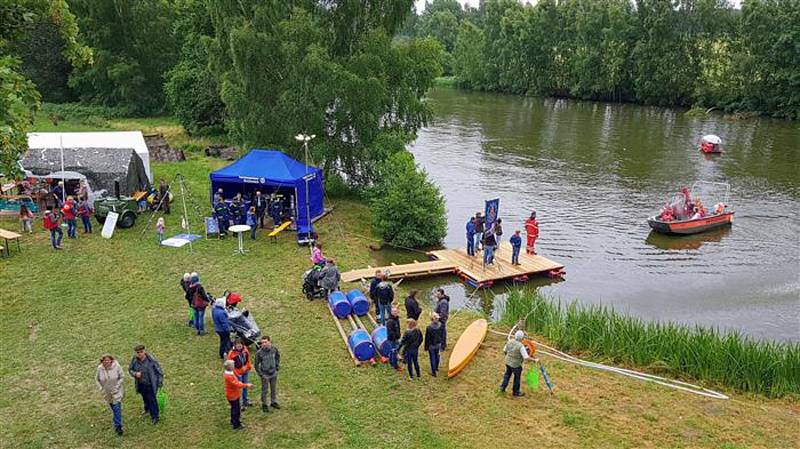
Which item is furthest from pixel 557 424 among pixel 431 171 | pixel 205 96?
pixel 205 96

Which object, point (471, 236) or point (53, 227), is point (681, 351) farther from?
point (53, 227)

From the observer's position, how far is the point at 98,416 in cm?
1097

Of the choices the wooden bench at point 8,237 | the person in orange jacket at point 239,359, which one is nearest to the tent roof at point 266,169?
the wooden bench at point 8,237

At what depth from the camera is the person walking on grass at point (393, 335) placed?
1263cm

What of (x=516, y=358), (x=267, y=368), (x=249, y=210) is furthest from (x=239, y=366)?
(x=249, y=210)

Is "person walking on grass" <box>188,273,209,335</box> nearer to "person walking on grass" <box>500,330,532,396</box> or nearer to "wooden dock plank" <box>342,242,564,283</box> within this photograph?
"wooden dock plank" <box>342,242,564,283</box>

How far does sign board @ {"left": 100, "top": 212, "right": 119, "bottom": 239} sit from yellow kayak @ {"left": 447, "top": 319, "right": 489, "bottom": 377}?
12.1m

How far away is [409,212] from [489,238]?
3.69 m

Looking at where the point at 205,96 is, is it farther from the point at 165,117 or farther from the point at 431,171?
the point at 431,171

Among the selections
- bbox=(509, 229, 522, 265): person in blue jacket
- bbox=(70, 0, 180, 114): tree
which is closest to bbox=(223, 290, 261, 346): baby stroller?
bbox=(509, 229, 522, 265): person in blue jacket

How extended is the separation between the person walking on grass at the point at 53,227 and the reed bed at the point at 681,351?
13779mm

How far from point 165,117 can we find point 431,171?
27.6 m

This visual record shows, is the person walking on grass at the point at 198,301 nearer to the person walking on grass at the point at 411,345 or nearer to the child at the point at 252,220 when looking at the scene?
the person walking on grass at the point at 411,345

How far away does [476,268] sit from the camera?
20297 mm
